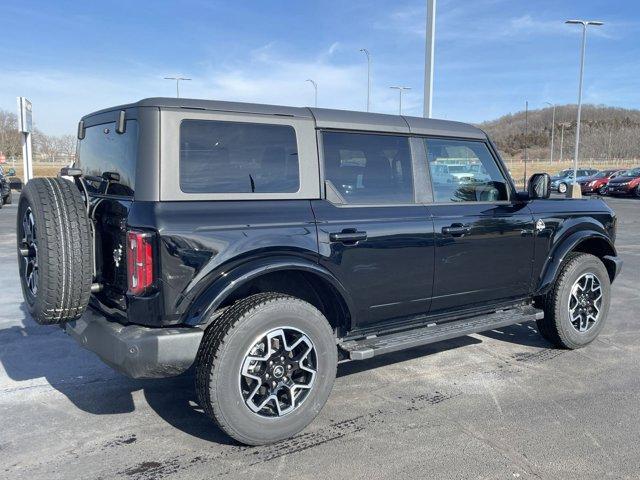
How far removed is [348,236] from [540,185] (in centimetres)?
194

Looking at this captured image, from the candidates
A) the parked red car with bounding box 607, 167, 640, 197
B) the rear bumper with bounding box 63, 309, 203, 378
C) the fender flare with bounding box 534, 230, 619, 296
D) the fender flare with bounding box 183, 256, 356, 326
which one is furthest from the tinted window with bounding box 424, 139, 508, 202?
the parked red car with bounding box 607, 167, 640, 197

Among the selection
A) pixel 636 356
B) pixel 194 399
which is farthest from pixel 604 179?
pixel 194 399

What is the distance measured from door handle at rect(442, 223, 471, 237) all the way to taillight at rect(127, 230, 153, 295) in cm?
208

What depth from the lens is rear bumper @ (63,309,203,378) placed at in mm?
2930

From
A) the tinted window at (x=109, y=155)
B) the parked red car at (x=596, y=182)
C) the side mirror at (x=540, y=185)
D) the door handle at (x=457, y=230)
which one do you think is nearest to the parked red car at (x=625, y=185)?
the parked red car at (x=596, y=182)

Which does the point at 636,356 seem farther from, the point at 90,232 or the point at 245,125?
the point at 90,232

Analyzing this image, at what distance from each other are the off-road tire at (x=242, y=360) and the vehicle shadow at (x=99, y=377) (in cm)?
27

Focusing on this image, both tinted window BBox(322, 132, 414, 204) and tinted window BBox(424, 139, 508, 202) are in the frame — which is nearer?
tinted window BBox(322, 132, 414, 204)

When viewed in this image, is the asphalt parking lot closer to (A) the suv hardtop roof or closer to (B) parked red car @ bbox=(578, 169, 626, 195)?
(A) the suv hardtop roof

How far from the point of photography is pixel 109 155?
11.4 ft

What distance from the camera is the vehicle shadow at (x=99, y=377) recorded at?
12.2ft

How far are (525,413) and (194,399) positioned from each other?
2243 millimetres

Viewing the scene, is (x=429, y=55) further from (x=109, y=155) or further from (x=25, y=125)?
(x=25, y=125)

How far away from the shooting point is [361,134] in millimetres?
3896
